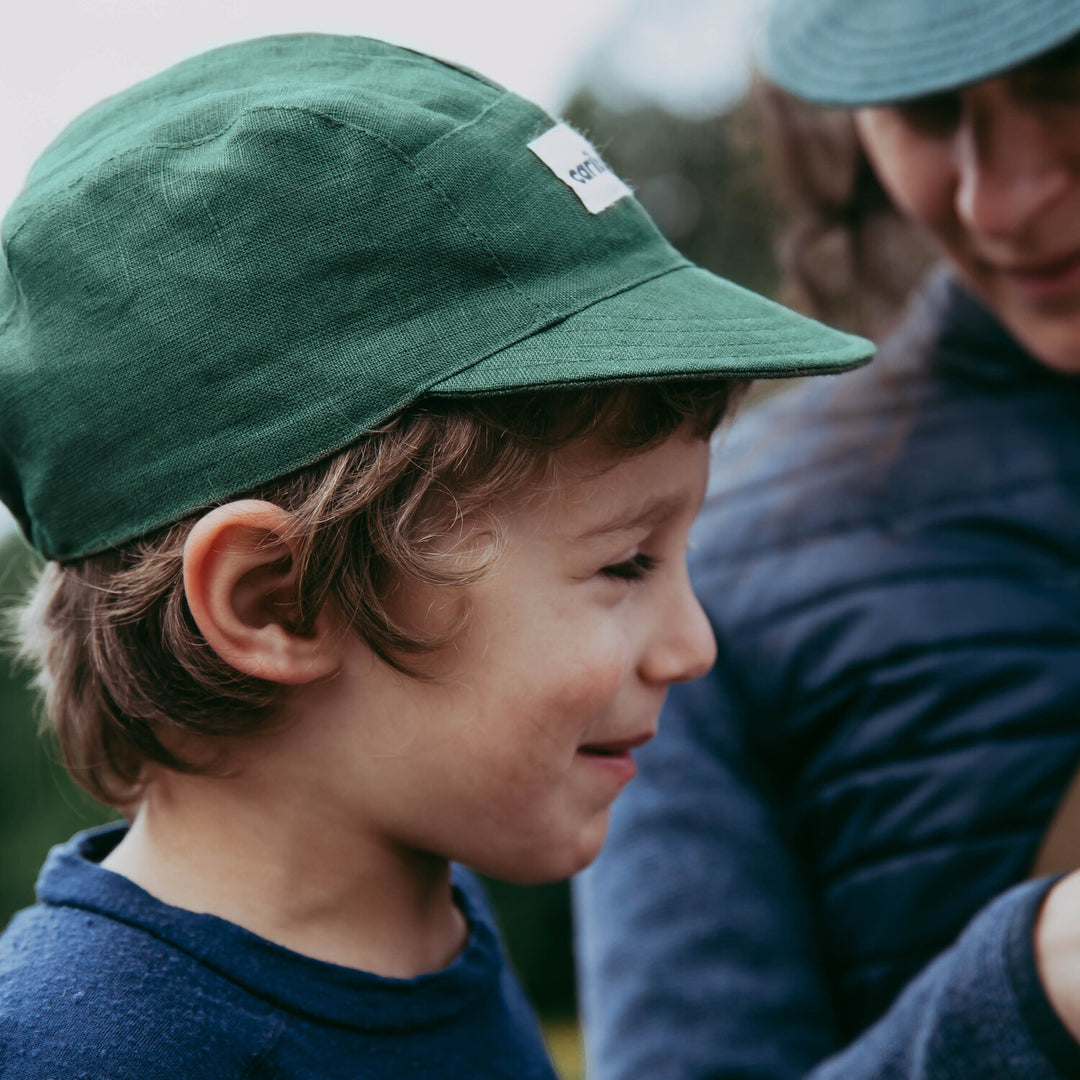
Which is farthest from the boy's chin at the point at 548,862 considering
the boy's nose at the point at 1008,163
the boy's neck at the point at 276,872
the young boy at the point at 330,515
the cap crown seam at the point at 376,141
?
the boy's nose at the point at 1008,163

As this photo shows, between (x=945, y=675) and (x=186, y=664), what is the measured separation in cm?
116

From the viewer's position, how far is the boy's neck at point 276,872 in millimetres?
1222

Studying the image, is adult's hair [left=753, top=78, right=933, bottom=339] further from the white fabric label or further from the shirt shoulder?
the shirt shoulder

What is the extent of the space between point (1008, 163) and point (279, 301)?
113cm

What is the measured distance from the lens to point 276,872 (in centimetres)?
124

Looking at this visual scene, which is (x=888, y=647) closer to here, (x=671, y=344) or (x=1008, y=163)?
(x=1008, y=163)

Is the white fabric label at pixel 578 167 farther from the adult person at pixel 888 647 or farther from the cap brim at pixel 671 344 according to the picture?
the adult person at pixel 888 647

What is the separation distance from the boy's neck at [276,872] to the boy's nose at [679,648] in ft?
1.14

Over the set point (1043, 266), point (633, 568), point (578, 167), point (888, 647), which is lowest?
point (888, 647)

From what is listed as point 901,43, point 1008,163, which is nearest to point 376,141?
point 901,43

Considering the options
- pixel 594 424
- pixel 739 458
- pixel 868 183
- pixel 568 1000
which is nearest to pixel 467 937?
pixel 594 424

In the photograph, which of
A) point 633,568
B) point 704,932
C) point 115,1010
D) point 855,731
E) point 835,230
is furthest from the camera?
point 835,230

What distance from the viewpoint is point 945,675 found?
1825 millimetres

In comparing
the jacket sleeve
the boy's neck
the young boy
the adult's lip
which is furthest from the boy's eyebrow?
the adult's lip
